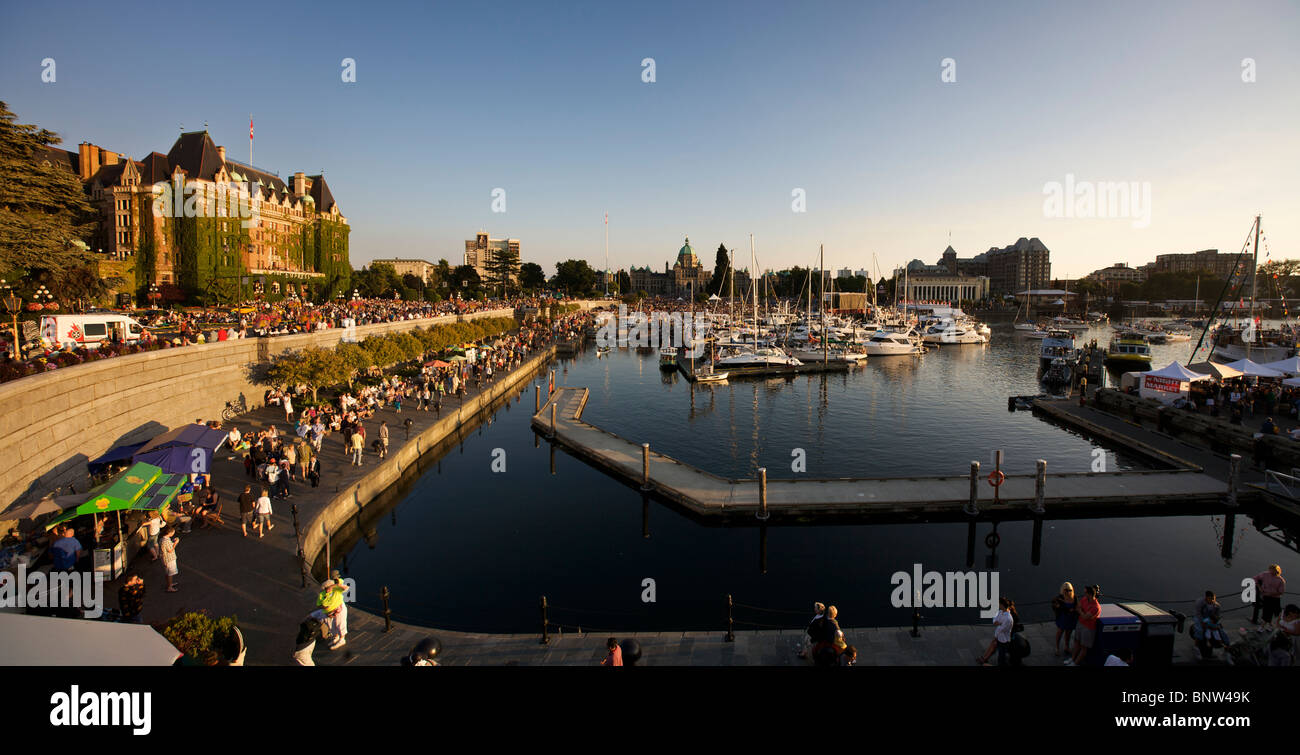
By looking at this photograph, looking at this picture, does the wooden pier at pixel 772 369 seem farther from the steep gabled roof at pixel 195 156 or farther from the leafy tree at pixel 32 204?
the steep gabled roof at pixel 195 156

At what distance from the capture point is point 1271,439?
22.8m

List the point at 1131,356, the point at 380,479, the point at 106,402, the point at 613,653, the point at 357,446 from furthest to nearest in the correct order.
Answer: the point at 1131,356 → the point at 380,479 → the point at 357,446 → the point at 106,402 → the point at 613,653

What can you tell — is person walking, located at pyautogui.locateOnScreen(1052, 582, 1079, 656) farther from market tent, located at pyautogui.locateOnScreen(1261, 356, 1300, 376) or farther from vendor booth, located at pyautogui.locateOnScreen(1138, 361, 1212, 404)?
market tent, located at pyautogui.locateOnScreen(1261, 356, 1300, 376)

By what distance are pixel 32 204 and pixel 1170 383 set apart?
49.5m

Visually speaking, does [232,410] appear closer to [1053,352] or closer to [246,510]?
[246,510]

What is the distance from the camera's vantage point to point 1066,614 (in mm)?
10688

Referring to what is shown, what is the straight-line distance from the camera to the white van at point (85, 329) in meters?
22.2

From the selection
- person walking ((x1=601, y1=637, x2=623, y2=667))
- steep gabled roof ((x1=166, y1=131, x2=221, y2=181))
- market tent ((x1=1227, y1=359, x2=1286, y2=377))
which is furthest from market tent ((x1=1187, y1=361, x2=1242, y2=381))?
steep gabled roof ((x1=166, y1=131, x2=221, y2=181))

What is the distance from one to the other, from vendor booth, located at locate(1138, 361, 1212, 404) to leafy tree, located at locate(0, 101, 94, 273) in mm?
47860

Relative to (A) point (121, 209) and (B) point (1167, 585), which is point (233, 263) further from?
(B) point (1167, 585)

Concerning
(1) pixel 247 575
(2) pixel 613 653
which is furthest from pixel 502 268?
(2) pixel 613 653

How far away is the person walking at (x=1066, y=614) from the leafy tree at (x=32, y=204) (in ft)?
96.9
